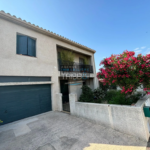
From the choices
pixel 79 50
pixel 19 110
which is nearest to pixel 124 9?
pixel 79 50

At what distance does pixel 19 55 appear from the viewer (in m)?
5.40

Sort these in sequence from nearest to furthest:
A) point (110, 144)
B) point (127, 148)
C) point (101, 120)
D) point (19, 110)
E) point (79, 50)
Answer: point (127, 148), point (110, 144), point (101, 120), point (19, 110), point (79, 50)

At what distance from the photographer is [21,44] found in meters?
5.72

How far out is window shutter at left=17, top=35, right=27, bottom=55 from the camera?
18.5 feet

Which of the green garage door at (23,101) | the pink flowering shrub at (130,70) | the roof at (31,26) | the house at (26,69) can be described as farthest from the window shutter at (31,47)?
the pink flowering shrub at (130,70)

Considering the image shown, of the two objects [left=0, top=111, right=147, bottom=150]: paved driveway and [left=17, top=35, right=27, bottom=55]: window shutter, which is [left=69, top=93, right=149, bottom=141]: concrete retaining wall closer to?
[left=0, top=111, right=147, bottom=150]: paved driveway

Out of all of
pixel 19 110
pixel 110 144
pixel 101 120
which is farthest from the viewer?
pixel 19 110

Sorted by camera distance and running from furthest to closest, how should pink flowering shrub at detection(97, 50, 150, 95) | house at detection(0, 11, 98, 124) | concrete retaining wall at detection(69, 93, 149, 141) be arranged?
1. house at detection(0, 11, 98, 124)
2. pink flowering shrub at detection(97, 50, 150, 95)
3. concrete retaining wall at detection(69, 93, 149, 141)

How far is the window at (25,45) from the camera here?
567cm

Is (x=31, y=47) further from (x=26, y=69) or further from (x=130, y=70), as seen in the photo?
(x=130, y=70)

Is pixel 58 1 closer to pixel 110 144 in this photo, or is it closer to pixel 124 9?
pixel 124 9

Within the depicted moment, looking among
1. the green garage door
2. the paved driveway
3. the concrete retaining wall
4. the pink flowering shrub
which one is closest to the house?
the green garage door

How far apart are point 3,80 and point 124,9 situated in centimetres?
1097

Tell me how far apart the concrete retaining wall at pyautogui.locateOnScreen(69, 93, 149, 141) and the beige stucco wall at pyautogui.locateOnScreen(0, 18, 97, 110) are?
11.8 ft
